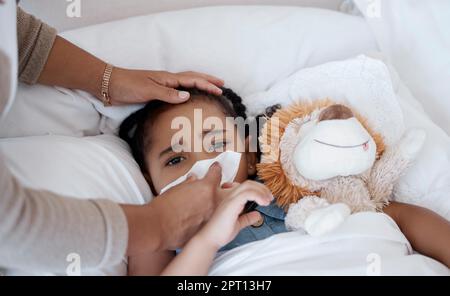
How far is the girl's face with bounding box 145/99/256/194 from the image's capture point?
0.88 metres

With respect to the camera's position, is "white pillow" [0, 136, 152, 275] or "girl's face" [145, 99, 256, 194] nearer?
"white pillow" [0, 136, 152, 275]

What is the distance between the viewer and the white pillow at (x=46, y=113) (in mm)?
912

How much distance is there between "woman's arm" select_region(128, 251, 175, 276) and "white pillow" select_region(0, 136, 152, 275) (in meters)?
0.02

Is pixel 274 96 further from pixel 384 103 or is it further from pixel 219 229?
pixel 219 229

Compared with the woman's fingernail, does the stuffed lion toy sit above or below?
below

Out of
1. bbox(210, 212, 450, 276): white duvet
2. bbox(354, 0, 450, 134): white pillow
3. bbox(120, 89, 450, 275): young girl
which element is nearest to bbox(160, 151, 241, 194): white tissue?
bbox(120, 89, 450, 275): young girl

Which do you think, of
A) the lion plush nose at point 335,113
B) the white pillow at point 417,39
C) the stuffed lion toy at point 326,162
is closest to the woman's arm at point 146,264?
the stuffed lion toy at point 326,162

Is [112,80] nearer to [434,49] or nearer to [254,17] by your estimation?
[254,17]

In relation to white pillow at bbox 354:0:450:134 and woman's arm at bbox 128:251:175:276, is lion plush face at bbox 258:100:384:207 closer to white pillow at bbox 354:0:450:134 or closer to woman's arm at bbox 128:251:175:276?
woman's arm at bbox 128:251:175:276

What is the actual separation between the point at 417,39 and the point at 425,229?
0.58 m

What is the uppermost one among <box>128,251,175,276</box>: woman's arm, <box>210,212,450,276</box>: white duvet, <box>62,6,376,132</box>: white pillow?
<box>62,6,376,132</box>: white pillow

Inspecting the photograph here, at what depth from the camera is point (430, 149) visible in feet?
3.02

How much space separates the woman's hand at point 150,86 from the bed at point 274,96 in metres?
0.05

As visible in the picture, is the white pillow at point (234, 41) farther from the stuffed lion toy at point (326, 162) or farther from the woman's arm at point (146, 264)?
the woman's arm at point (146, 264)
